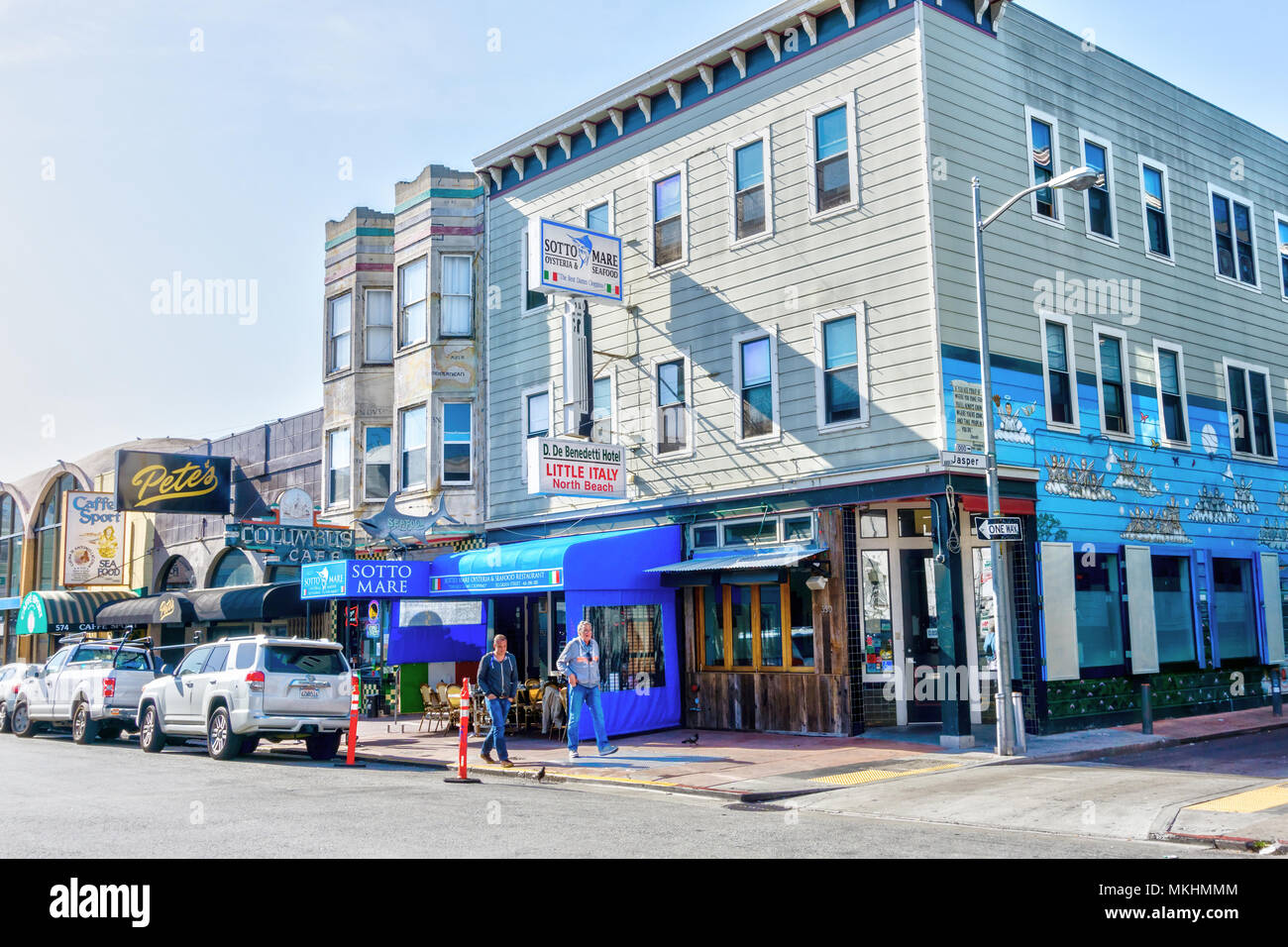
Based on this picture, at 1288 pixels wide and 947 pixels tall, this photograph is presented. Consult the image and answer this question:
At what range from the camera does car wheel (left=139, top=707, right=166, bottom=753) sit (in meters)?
19.7

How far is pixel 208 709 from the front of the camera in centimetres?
1808

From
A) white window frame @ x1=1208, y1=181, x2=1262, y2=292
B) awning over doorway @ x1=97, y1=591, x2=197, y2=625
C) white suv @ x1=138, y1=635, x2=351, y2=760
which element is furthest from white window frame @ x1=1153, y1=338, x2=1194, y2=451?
awning over doorway @ x1=97, y1=591, x2=197, y2=625

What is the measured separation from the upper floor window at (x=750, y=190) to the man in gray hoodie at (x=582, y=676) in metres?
7.88

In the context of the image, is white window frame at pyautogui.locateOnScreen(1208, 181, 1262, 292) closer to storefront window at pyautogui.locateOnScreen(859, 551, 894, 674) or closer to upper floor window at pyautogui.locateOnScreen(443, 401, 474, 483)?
storefront window at pyautogui.locateOnScreen(859, 551, 894, 674)

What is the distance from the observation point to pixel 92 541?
3797cm

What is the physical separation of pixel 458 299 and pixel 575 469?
730cm

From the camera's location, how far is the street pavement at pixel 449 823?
9305mm

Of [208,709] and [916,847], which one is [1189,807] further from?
[208,709]

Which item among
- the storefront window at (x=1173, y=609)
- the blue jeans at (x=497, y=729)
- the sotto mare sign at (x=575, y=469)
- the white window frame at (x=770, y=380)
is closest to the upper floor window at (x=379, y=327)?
the sotto mare sign at (x=575, y=469)

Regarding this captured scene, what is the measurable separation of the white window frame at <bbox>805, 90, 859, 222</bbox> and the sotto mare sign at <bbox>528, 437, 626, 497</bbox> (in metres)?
5.72

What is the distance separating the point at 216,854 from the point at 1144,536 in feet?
56.2

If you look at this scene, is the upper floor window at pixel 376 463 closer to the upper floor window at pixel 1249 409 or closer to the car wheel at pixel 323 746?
the car wheel at pixel 323 746

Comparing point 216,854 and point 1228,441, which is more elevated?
point 1228,441

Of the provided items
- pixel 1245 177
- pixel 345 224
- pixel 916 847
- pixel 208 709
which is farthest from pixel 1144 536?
pixel 345 224
